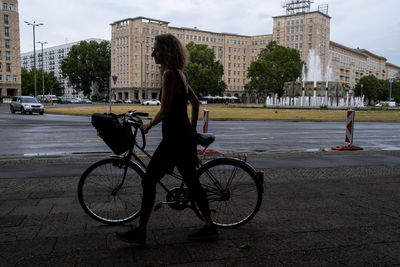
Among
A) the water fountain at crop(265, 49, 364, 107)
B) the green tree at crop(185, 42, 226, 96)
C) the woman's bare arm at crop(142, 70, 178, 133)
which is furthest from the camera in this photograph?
the green tree at crop(185, 42, 226, 96)

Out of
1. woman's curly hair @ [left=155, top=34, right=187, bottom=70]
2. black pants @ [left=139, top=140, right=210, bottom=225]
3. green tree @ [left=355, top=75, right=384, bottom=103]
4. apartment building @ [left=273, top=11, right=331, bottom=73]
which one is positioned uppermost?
apartment building @ [left=273, top=11, right=331, bottom=73]

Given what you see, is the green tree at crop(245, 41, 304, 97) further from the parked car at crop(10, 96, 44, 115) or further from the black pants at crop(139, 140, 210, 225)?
the black pants at crop(139, 140, 210, 225)

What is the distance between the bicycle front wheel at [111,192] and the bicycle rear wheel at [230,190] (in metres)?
0.72

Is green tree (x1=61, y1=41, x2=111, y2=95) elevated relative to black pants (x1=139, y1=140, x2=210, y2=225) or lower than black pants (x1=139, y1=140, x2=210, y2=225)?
elevated

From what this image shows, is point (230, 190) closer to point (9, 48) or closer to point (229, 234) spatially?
point (229, 234)

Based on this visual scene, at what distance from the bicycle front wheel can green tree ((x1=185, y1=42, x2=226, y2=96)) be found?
86773 mm

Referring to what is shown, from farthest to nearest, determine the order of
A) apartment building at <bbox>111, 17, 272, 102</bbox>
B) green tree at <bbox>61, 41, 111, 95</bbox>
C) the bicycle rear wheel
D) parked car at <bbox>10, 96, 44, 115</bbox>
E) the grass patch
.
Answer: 1. green tree at <bbox>61, 41, 111, 95</bbox>
2. apartment building at <bbox>111, 17, 272, 102</bbox>
3. parked car at <bbox>10, 96, 44, 115</bbox>
4. the grass patch
5. the bicycle rear wheel

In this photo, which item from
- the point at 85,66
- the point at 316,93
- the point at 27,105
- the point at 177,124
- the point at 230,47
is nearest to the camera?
the point at 177,124

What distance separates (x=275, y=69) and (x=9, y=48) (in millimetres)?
61789

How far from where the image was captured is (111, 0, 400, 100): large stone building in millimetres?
117375

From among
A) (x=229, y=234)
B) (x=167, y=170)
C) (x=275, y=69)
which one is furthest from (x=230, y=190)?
(x=275, y=69)

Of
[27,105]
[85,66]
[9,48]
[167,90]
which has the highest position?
[9,48]

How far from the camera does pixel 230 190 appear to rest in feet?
13.3

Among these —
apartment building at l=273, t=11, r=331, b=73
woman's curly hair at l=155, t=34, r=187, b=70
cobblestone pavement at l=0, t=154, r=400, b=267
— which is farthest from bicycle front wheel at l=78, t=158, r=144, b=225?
apartment building at l=273, t=11, r=331, b=73
